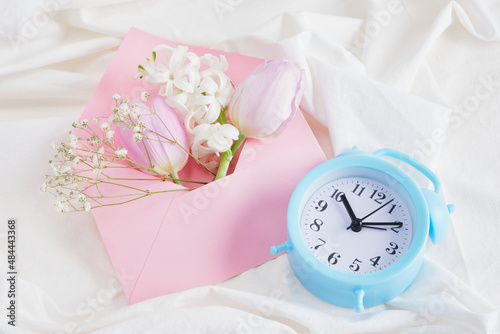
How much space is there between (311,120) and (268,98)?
0.19m

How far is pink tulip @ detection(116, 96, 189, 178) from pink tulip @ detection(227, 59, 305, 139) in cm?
10

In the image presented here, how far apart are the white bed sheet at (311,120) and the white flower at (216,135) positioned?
0.20 m

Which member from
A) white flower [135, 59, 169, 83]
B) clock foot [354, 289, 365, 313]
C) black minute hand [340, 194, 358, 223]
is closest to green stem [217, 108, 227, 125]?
white flower [135, 59, 169, 83]

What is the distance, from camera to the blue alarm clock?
842 millimetres

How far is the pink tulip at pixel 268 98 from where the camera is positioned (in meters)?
0.93

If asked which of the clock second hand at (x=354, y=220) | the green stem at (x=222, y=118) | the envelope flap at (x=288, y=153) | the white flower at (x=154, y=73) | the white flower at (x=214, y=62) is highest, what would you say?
the white flower at (x=154, y=73)

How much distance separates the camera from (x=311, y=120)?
42.9 inches

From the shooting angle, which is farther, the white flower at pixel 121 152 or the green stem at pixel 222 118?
the green stem at pixel 222 118

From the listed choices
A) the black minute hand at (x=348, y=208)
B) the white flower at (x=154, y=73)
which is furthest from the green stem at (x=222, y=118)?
the black minute hand at (x=348, y=208)

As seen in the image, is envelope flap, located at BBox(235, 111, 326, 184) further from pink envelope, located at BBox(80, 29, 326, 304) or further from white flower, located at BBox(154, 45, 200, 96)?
white flower, located at BBox(154, 45, 200, 96)

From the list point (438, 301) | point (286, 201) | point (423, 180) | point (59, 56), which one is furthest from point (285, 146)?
point (59, 56)

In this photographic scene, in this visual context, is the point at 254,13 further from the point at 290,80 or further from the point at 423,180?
the point at 423,180

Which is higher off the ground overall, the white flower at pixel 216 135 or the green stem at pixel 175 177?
the white flower at pixel 216 135

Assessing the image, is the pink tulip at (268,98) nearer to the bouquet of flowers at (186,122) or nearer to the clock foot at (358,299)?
→ the bouquet of flowers at (186,122)
